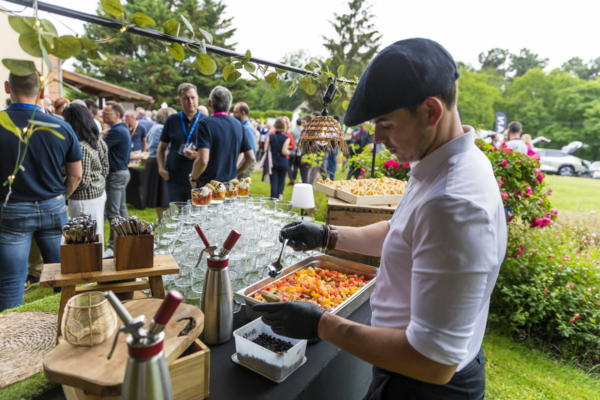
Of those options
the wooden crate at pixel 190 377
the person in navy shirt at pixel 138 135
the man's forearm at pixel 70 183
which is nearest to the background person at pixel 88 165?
the man's forearm at pixel 70 183

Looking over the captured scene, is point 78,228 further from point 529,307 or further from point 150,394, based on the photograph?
point 529,307

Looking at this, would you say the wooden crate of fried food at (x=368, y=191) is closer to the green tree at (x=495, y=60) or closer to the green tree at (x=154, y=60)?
the green tree at (x=154, y=60)

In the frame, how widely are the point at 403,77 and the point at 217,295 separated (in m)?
1.07

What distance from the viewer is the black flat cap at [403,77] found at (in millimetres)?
928

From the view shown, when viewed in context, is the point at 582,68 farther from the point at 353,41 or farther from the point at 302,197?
the point at 302,197

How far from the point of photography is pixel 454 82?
999 millimetres

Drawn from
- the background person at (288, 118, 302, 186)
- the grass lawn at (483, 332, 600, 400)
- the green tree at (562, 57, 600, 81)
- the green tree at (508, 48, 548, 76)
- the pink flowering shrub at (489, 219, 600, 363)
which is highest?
the green tree at (508, 48, 548, 76)

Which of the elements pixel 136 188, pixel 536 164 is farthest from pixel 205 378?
pixel 136 188

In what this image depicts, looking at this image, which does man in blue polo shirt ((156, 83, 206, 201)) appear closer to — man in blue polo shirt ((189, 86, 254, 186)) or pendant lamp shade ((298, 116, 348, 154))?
man in blue polo shirt ((189, 86, 254, 186))

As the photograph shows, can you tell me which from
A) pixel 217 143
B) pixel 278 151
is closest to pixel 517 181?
pixel 217 143

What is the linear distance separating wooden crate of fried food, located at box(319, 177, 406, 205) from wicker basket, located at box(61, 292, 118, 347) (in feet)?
6.63

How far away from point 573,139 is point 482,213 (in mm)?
36388

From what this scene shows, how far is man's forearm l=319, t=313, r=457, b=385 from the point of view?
0.96 m

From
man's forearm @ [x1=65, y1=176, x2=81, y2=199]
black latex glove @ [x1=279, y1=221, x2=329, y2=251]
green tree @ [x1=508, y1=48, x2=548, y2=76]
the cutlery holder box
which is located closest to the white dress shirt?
black latex glove @ [x1=279, y1=221, x2=329, y2=251]
